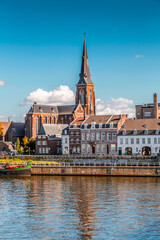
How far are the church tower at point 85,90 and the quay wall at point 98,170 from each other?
7691 cm

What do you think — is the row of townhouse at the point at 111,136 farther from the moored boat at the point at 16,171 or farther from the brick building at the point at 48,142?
the moored boat at the point at 16,171

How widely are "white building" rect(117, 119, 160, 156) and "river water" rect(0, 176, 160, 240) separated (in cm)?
3288

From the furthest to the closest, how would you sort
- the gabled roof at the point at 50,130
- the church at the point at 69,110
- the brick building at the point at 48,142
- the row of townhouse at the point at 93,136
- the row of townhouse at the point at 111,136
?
the church at the point at 69,110 < the gabled roof at the point at 50,130 < the brick building at the point at 48,142 < the row of townhouse at the point at 93,136 < the row of townhouse at the point at 111,136

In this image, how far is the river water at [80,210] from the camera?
127 ft

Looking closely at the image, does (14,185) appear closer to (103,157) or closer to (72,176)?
(72,176)

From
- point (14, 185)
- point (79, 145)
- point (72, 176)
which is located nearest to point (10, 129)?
point (79, 145)

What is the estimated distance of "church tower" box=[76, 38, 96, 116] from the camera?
163 meters

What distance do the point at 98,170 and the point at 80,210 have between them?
35.4 m

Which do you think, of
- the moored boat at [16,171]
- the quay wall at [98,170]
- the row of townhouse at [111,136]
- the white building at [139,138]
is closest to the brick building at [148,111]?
the row of townhouse at [111,136]

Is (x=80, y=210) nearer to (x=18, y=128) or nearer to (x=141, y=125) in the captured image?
(x=141, y=125)

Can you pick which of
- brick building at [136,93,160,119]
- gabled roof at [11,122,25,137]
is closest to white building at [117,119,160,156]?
brick building at [136,93,160,119]

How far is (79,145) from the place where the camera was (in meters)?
112

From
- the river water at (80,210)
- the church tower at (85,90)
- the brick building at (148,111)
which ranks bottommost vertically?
the river water at (80,210)

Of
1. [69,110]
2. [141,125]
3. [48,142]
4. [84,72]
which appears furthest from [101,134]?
[84,72]
